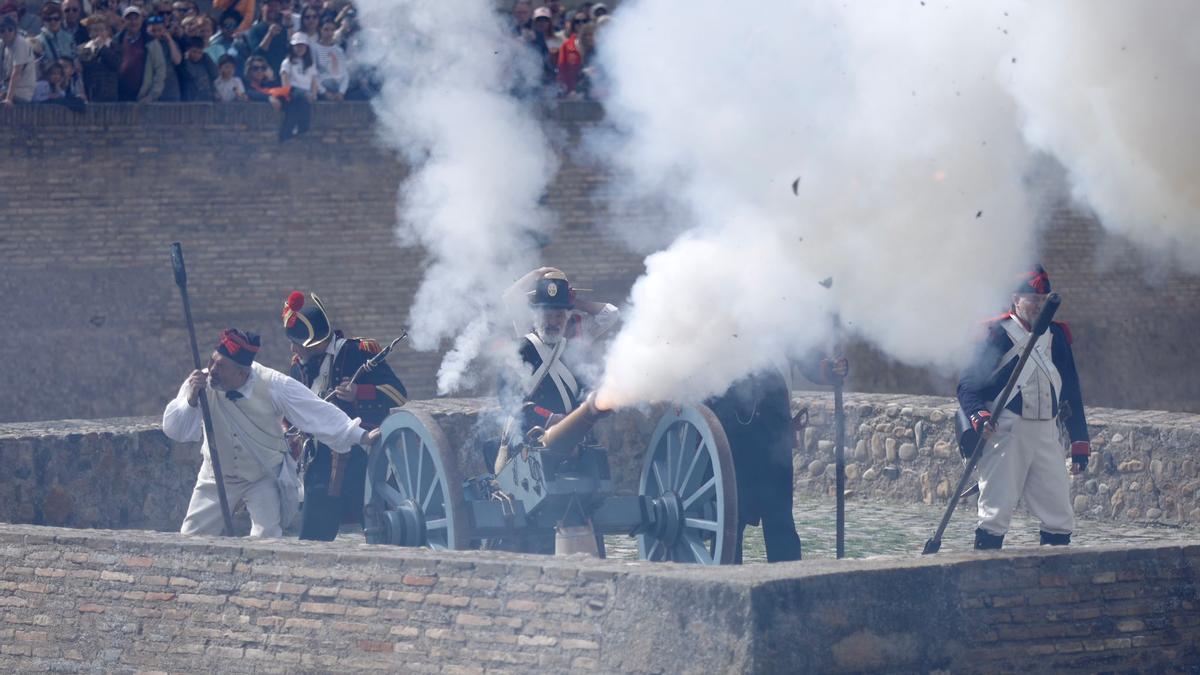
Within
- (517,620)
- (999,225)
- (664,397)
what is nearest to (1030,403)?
(999,225)

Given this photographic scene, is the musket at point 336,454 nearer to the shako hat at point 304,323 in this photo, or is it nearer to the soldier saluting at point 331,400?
the soldier saluting at point 331,400

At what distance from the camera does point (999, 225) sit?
916 centimetres

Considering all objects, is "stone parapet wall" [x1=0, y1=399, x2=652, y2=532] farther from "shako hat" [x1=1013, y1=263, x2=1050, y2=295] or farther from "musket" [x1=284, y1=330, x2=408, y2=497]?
"shako hat" [x1=1013, y1=263, x2=1050, y2=295]

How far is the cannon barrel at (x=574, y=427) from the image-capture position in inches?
327

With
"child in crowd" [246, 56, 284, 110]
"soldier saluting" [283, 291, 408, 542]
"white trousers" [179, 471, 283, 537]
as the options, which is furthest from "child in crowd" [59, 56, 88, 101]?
"white trousers" [179, 471, 283, 537]

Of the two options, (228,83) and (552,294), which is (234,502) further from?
(228,83)

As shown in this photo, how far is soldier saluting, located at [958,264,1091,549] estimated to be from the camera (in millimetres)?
9156

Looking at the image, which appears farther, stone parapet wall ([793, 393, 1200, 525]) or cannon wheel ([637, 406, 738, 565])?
stone parapet wall ([793, 393, 1200, 525])

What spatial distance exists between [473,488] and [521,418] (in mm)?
439

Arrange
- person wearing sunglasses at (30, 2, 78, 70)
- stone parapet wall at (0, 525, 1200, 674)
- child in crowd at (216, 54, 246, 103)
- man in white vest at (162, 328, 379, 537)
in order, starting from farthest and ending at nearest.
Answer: child in crowd at (216, 54, 246, 103)
person wearing sunglasses at (30, 2, 78, 70)
man in white vest at (162, 328, 379, 537)
stone parapet wall at (0, 525, 1200, 674)

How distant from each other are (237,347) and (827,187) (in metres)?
2.66

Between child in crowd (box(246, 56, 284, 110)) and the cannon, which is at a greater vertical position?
child in crowd (box(246, 56, 284, 110))

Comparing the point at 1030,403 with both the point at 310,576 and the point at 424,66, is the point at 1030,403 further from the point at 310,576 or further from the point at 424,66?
the point at 424,66

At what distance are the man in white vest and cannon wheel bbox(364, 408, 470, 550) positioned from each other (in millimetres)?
226
